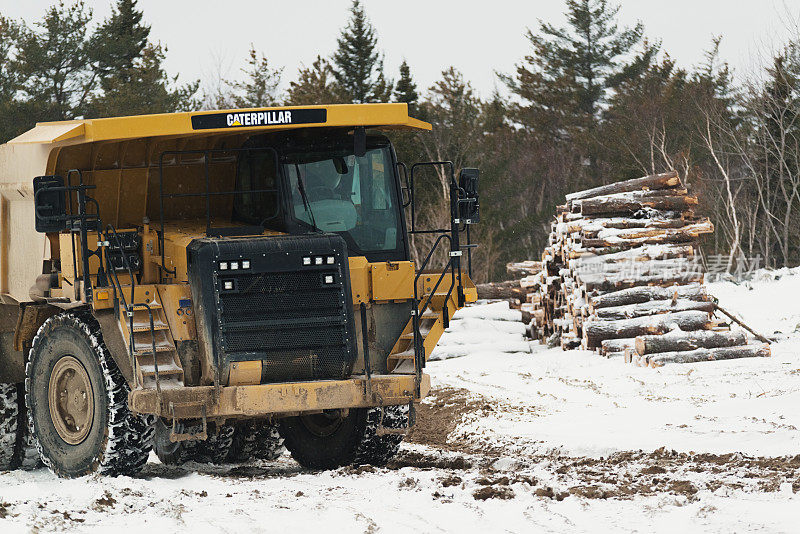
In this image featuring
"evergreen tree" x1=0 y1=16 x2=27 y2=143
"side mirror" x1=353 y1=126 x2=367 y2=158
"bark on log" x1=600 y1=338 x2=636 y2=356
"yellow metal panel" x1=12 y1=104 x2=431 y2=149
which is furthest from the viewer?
"evergreen tree" x1=0 y1=16 x2=27 y2=143

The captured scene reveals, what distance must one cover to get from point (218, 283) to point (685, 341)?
9.90 metres

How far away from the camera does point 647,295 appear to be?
59.7ft

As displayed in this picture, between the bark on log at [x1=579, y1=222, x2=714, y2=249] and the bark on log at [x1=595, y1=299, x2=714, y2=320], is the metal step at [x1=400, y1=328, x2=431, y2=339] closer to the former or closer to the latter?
the bark on log at [x1=595, y1=299, x2=714, y2=320]

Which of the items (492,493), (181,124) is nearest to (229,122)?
(181,124)

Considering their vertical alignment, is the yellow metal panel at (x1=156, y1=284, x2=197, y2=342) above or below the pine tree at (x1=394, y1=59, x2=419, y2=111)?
below

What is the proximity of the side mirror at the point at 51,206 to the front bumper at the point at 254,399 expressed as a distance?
5.27 ft

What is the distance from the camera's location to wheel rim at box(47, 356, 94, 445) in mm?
9617

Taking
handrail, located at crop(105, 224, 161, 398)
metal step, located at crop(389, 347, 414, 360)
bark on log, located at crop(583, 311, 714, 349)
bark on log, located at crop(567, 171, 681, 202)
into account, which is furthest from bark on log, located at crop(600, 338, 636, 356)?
handrail, located at crop(105, 224, 161, 398)

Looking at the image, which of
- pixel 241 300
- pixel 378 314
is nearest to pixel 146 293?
pixel 241 300

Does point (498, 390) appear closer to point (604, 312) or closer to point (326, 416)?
point (604, 312)

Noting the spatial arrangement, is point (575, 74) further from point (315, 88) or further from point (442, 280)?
point (442, 280)

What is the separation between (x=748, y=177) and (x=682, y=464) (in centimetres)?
3168

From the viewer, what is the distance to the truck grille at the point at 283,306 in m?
8.91

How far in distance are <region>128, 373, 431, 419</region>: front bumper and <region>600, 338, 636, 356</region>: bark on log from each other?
924cm
